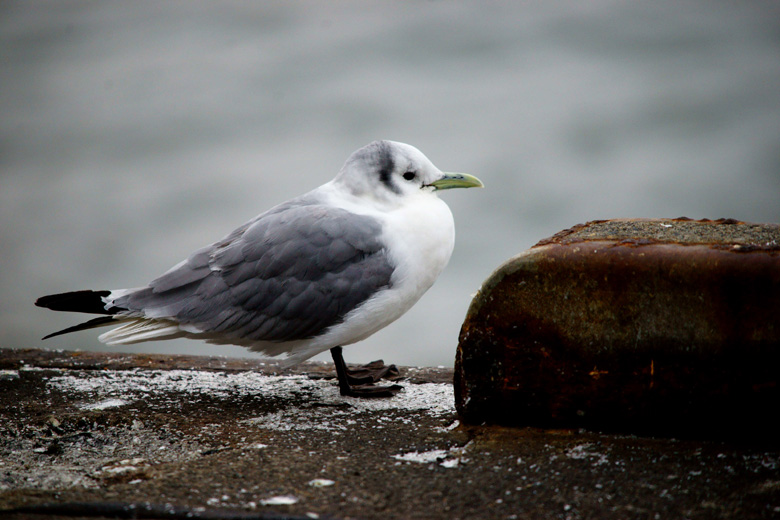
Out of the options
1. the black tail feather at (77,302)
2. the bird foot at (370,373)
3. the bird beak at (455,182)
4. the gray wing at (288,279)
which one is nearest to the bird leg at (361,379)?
the bird foot at (370,373)

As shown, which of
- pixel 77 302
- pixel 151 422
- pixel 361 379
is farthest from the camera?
pixel 361 379

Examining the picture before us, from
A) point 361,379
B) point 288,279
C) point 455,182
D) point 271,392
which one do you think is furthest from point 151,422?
point 455,182

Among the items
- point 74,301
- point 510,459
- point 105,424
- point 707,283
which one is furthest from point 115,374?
point 707,283

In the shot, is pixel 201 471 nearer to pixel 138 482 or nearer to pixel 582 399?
pixel 138 482

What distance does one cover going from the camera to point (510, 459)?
2230mm

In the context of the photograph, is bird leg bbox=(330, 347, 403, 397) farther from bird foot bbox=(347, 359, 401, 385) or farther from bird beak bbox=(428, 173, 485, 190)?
bird beak bbox=(428, 173, 485, 190)

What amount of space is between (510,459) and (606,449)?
0.96ft

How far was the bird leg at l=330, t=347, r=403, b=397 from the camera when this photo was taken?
3230 mm

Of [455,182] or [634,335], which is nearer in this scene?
[634,335]

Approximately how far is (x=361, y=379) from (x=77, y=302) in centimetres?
125

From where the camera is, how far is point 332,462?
7.54 feet

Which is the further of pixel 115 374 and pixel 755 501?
pixel 115 374

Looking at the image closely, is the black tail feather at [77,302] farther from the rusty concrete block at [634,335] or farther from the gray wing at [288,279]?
the rusty concrete block at [634,335]

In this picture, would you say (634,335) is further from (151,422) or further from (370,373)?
(151,422)
